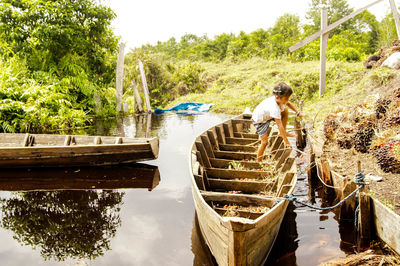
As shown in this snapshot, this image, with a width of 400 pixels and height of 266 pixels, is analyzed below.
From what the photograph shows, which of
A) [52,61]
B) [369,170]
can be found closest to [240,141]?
[369,170]

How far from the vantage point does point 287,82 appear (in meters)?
14.9

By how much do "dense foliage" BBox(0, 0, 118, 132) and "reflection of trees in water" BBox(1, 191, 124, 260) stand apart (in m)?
5.02

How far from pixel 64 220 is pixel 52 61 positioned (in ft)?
35.5

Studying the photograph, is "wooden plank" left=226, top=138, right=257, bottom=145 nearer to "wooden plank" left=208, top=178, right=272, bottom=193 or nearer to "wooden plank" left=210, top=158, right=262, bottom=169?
"wooden plank" left=210, top=158, right=262, bottom=169

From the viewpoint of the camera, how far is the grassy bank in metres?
9.81

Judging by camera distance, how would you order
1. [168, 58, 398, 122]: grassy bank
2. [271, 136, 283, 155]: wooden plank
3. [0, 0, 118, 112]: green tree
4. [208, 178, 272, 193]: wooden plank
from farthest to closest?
[0, 0, 118, 112]: green tree, [168, 58, 398, 122]: grassy bank, [271, 136, 283, 155]: wooden plank, [208, 178, 272, 193]: wooden plank

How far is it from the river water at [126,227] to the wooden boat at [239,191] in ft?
2.10

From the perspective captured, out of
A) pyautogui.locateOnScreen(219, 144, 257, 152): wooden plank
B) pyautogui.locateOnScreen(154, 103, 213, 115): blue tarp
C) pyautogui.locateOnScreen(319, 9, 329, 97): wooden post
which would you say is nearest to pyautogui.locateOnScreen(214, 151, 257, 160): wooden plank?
pyautogui.locateOnScreen(219, 144, 257, 152): wooden plank

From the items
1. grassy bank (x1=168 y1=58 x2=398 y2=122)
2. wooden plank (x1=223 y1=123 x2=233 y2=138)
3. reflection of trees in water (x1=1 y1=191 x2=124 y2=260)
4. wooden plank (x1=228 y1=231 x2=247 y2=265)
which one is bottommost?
reflection of trees in water (x1=1 y1=191 x2=124 y2=260)

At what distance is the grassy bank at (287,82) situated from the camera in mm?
9812

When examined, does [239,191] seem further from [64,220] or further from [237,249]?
[64,220]

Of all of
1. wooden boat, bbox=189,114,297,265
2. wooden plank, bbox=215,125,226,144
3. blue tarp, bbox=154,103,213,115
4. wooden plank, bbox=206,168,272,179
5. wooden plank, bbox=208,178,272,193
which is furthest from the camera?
blue tarp, bbox=154,103,213,115

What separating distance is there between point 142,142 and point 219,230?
4438 mm

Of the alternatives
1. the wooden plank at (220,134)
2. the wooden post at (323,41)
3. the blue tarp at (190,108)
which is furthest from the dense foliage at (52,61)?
the wooden post at (323,41)
